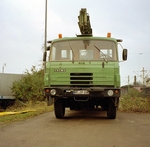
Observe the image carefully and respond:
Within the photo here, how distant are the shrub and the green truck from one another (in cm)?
1055

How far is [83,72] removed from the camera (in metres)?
8.21

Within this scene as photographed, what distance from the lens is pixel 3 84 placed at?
74.0 ft

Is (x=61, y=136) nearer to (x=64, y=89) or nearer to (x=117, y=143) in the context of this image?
(x=117, y=143)

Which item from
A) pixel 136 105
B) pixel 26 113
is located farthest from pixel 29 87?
pixel 136 105

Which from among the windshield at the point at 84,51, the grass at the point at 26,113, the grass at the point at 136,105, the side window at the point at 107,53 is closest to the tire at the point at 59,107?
the grass at the point at 26,113

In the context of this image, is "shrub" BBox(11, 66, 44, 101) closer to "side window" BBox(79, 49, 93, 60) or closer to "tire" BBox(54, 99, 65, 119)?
"tire" BBox(54, 99, 65, 119)

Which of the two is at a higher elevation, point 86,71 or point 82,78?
point 86,71

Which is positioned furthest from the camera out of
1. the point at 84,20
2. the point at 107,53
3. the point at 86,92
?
the point at 84,20

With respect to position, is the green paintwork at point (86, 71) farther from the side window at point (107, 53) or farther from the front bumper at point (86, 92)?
the side window at point (107, 53)

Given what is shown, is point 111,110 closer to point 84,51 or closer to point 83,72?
point 83,72

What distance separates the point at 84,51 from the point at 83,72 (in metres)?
1.00

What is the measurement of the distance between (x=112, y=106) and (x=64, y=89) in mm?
1936

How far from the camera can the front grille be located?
323 inches

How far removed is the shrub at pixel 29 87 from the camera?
19.7 meters
